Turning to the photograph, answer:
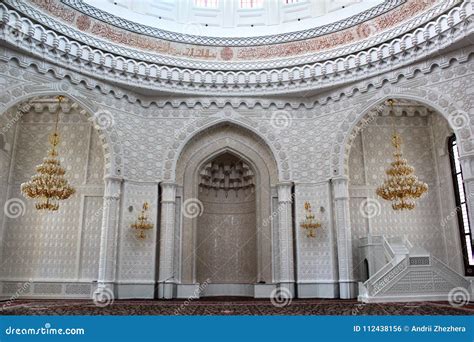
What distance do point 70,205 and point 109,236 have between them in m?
2.19

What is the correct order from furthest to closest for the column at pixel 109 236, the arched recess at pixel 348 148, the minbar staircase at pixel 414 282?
the column at pixel 109 236, the arched recess at pixel 348 148, the minbar staircase at pixel 414 282

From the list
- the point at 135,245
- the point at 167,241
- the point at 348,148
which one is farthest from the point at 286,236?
the point at 135,245

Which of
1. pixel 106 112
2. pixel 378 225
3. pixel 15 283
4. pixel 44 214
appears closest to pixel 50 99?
pixel 106 112

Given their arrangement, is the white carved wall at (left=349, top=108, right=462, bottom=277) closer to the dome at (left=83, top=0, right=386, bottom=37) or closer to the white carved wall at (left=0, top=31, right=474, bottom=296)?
the white carved wall at (left=0, top=31, right=474, bottom=296)

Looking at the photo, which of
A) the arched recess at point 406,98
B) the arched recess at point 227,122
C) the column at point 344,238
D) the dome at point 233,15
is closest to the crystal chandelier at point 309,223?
the column at point 344,238

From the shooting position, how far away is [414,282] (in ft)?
33.8

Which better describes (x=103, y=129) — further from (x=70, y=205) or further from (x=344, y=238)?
(x=344, y=238)

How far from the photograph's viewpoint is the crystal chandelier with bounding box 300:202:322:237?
40.0 feet

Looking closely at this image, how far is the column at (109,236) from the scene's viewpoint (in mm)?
11461

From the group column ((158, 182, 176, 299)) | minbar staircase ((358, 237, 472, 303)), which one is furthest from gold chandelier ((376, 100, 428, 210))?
column ((158, 182, 176, 299))

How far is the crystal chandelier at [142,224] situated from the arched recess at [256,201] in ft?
1.75

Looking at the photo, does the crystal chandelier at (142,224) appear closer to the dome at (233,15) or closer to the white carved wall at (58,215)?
the white carved wall at (58,215)

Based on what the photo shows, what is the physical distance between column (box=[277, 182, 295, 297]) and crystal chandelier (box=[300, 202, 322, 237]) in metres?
0.48

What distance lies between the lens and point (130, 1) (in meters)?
13.5
